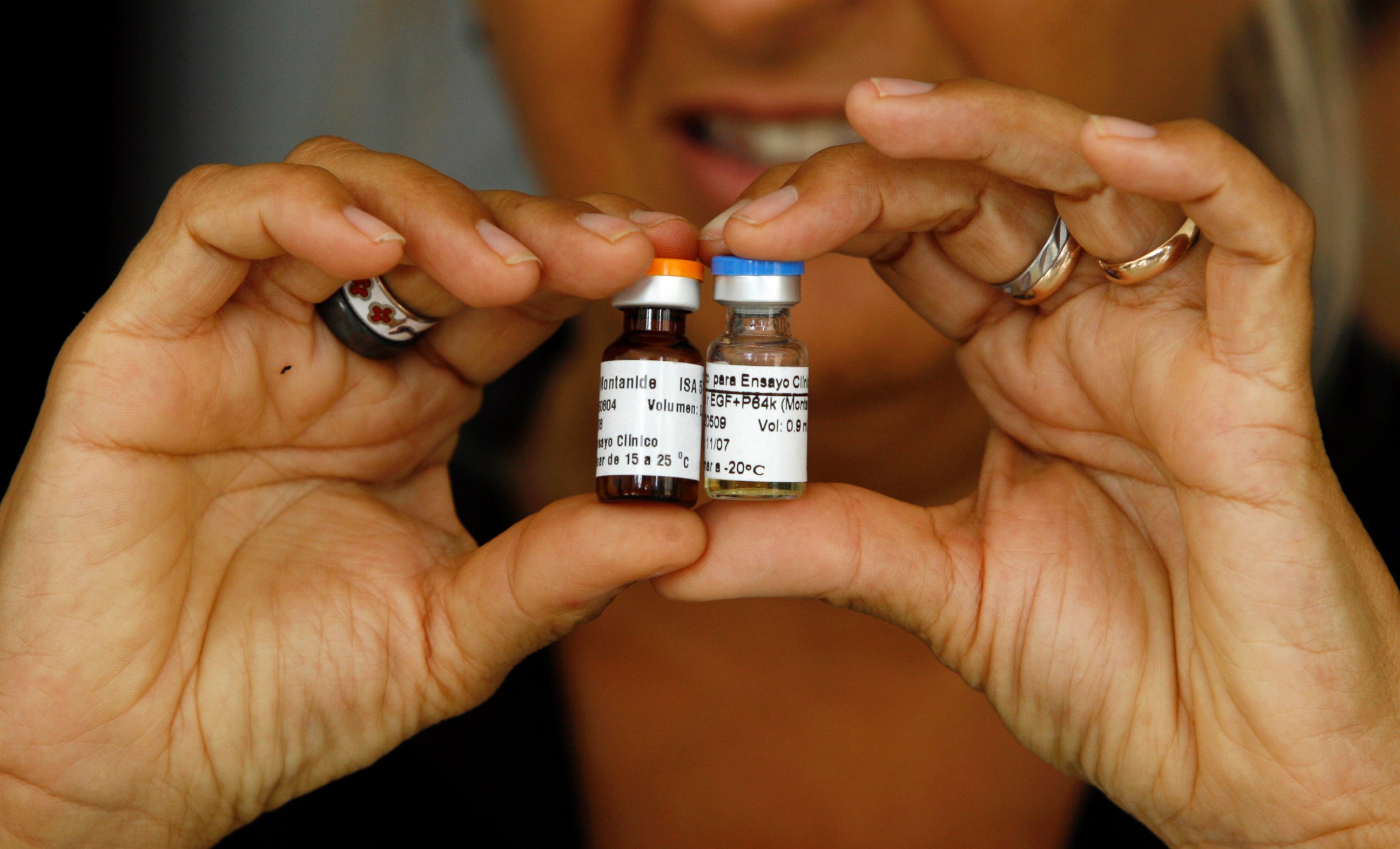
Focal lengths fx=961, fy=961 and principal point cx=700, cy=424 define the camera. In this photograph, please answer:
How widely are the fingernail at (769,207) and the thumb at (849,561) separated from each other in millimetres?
293

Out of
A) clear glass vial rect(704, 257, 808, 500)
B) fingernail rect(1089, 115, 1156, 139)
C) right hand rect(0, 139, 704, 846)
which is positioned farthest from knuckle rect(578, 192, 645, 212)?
fingernail rect(1089, 115, 1156, 139)

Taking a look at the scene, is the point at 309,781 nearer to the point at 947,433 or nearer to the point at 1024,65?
the point at 947,433

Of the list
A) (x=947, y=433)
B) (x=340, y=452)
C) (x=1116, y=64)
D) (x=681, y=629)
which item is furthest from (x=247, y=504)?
(x=1116, y=64)

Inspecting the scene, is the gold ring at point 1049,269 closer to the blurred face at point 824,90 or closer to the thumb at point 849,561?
the thumb at point 849,561

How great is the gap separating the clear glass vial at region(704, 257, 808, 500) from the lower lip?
60 cm

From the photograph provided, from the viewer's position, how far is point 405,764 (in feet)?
5.07

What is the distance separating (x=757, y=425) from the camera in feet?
3.13

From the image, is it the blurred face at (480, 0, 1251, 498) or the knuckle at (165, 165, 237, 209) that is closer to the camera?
the knuckle at (165, 165, 237, 209)

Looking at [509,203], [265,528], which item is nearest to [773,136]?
[509,203]

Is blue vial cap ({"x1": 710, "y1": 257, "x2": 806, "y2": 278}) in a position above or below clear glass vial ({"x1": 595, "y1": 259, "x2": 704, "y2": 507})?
above

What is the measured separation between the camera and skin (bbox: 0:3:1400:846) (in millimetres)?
855

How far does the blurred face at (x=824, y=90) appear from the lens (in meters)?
1.39

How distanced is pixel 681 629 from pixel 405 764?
496mm

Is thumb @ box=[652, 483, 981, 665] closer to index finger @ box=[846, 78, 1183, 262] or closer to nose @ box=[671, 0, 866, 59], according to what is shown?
index finger @ box=[846, 78, 1183, 262]
